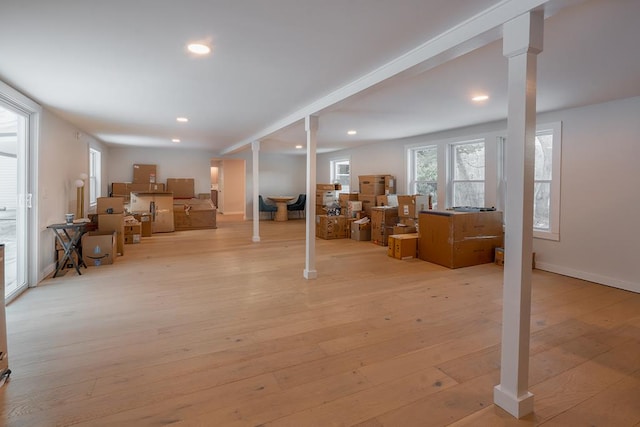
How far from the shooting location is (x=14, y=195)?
3.73 m

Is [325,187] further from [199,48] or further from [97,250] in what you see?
[199,48]

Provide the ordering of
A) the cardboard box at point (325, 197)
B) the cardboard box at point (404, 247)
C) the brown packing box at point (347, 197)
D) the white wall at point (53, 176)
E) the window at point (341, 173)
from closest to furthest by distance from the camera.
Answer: the white wall at point (53, 176) < the cardboard box at point (404, 247) < the brown packing box at point (347, 197) < the cardboard box at point (325, 197) < the window at point (341, 173)

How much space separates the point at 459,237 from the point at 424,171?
2356 millimetres

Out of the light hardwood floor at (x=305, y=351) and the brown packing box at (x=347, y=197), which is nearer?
the light hardwood floor at (x=305, y=351)

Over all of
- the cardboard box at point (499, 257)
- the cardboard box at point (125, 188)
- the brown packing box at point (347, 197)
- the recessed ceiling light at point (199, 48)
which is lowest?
the cardboard box at point (499, 257)

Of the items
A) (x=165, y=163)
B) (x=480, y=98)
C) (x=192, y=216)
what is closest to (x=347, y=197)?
(x=192, y=216)

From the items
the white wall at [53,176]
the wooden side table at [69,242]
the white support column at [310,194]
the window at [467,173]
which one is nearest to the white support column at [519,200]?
the white support column at [310,194]

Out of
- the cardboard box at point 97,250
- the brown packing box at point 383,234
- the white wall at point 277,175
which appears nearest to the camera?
the cardboard box at point 97,250

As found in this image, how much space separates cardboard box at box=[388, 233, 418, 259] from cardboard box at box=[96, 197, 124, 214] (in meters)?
4.51

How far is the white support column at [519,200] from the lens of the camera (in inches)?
67.3

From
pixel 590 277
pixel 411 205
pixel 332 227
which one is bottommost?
pixel 590 277

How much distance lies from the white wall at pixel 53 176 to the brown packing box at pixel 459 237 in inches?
203

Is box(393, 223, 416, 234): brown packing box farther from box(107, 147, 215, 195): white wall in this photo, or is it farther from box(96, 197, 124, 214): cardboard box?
box(107, 147, 215, 195): white wall

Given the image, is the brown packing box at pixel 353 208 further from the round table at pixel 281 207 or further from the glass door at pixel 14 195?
the glass door at pixel 14 195
